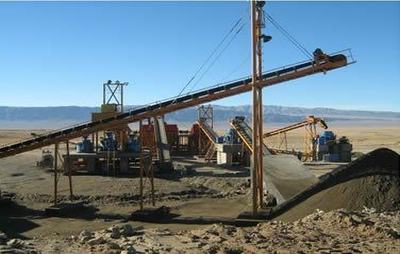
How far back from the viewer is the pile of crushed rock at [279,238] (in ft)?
43.2

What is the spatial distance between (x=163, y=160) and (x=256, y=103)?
16323mm

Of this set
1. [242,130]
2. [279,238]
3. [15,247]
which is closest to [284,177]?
[279,238]

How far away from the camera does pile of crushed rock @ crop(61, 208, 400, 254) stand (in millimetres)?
13172

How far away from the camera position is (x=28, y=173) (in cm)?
3775

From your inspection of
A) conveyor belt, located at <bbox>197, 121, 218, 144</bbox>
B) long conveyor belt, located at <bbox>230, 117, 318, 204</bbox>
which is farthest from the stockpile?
conveyor belt, located at <bbox>197, 121, 218, 144</bbox>

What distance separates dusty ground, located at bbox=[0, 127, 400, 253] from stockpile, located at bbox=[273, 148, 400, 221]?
168 cm

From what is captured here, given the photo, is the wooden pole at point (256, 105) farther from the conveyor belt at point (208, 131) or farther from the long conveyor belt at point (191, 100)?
the conveyor belt at point (208, 131)

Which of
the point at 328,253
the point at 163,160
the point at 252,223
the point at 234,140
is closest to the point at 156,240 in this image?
the point at 328,253

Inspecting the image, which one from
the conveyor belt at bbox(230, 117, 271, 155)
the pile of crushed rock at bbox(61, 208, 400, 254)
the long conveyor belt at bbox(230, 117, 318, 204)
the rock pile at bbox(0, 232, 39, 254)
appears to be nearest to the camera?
the rock pile at bbox(0, 232, 39, 254)

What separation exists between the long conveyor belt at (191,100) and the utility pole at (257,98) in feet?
1.33

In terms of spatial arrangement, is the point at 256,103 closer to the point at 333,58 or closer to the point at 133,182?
the point at 333,58

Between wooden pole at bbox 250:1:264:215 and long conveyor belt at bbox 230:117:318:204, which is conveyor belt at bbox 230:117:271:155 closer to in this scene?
long conveyor belt at bbox 230:117:318:204

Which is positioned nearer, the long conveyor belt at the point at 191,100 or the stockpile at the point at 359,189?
the stockpile at the point at 359,189

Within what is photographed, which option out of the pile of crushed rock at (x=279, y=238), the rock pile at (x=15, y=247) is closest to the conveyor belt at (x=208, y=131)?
the pile of crushed rock at (x=279, y=238)
